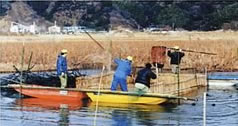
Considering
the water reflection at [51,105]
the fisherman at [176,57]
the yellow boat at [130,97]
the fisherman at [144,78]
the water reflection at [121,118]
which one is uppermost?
the fisherman at [176,57]

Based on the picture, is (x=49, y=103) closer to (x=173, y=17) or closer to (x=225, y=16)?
(x=225, y=16)

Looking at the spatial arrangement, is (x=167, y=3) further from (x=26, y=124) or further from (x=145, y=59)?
(x=26, y=124)

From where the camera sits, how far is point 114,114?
67.8 feet

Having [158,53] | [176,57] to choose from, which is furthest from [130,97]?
[158,53]

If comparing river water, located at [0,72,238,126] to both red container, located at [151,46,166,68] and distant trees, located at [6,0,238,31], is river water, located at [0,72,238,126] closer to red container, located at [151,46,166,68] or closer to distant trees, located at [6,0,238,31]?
red container, located at [151,46,166,68]

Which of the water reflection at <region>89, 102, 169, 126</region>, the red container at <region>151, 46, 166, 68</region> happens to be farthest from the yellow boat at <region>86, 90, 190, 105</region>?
the red container at <region>151, 46, 166, 68</region>

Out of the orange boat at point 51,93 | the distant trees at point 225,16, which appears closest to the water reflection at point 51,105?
the orange boat at point 51,93

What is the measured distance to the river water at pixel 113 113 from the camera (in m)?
18.9

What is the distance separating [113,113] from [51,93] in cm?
390

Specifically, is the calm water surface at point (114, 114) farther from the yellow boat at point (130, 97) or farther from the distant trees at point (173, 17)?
the distant trees at point (173, 17)

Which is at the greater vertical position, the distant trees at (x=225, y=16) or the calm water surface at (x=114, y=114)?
the distant trees at (x=225, y=16)

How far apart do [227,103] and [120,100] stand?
4.07 meters

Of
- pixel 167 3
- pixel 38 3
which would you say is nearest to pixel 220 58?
pixel 167 3

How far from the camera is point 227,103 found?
23781mm
